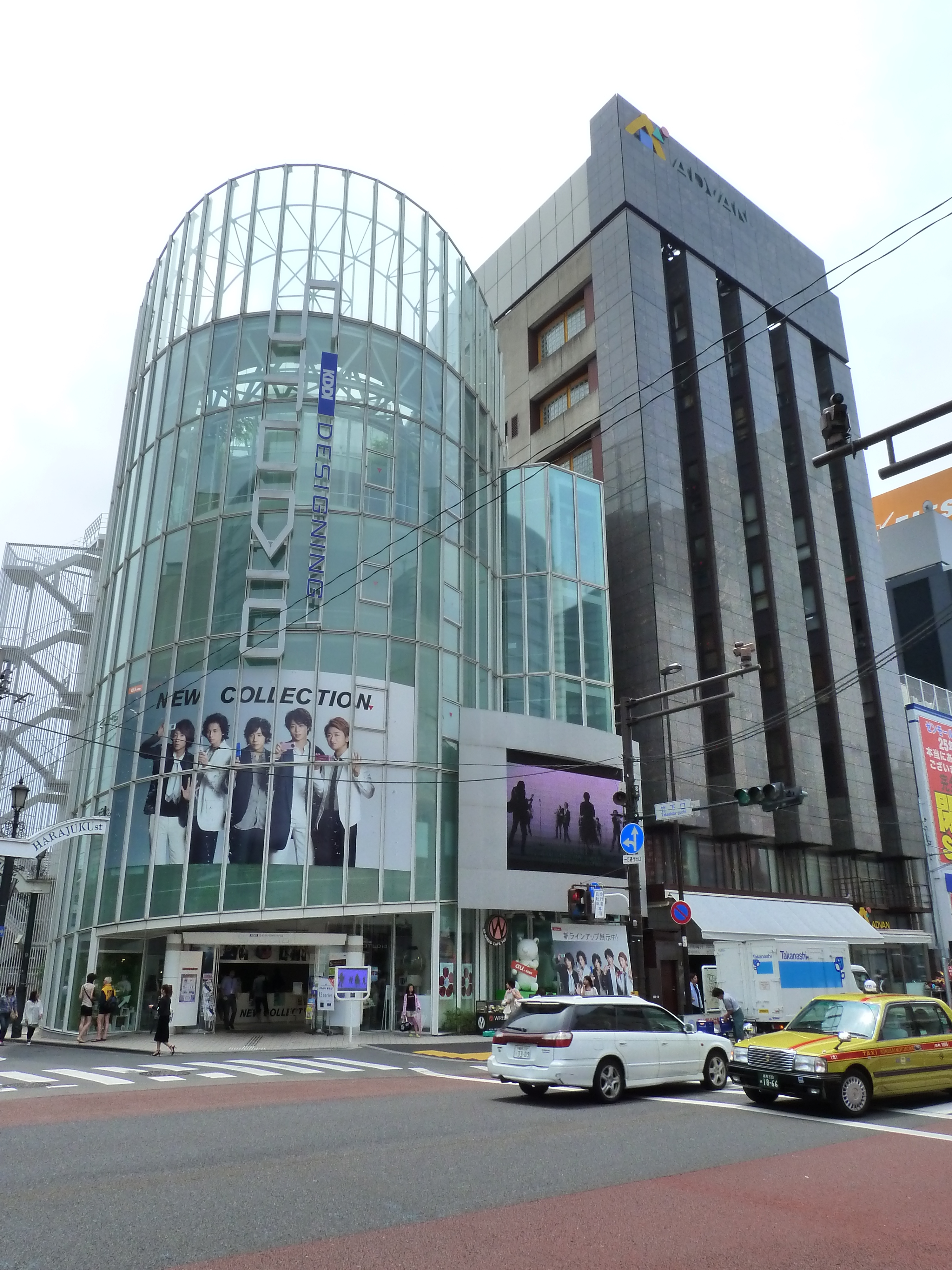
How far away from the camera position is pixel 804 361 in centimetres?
6209

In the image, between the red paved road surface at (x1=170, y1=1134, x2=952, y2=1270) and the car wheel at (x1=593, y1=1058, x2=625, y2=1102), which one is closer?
the red paved road surface at (x1=170, y1=1134, x2=952, y2=1270)

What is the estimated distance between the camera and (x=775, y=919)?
134 feet

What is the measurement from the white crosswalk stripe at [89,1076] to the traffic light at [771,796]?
498 inches

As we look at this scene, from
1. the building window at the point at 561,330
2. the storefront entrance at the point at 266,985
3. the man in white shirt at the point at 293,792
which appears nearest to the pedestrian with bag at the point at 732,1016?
the man in white shirt at the point at 293,792

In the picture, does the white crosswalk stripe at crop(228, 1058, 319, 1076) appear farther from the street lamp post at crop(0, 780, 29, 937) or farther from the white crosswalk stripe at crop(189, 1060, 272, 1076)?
the street lamp post at crop(0, 780, 29, 937)

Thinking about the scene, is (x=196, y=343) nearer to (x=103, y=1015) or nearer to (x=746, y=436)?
(x=103, y=1015)

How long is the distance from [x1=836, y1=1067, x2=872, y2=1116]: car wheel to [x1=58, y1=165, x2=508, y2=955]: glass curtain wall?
683 inches

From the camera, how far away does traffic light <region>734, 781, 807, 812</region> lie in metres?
19.4

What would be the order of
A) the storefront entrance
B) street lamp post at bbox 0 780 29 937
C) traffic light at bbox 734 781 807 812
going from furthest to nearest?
the storefront entrance < street lamp post at bbox 0 780 29 937 < traffic light at bbox 734 781 807 812

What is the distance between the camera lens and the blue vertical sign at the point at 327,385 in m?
32.0

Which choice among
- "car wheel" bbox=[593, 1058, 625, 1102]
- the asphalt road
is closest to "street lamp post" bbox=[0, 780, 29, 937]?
the asphalt road

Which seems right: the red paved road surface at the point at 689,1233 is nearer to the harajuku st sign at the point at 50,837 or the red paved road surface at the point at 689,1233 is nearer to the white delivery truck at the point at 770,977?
the white delivery truck at the point at 770,977

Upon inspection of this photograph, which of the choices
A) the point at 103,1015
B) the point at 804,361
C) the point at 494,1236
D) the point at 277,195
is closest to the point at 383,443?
the point at 277,195

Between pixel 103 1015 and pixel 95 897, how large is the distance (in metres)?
4.54
